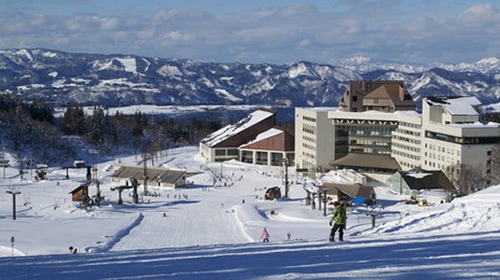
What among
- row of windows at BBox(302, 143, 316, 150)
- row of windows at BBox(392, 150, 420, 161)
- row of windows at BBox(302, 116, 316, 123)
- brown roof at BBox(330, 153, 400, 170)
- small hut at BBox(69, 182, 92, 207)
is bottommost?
small hut at BBox(69, 182, 92, 207)

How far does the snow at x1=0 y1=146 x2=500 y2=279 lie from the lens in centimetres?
888

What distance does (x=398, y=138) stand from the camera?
2130 inches

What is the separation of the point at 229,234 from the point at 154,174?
24331 millimetres

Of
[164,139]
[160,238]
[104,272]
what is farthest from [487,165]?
[164,139]

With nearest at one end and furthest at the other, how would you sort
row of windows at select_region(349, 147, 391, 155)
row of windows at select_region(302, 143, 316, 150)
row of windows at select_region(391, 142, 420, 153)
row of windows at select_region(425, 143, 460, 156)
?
1. row of windows at select_region(425, 143, 460, 156)
2. row of windows at select_region(391, 142, 420, 153)
3. row of windows at select_region(349, 147, 391, 155)
4. row of windows at select_region(302, 143, 316, 150)

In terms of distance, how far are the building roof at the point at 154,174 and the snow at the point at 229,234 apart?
1242 mm

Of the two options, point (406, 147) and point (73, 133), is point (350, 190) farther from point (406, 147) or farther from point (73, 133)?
point (73, 133)

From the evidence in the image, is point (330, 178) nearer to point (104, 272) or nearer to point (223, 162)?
point (223, 162)

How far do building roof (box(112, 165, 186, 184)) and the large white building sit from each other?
14.4 metres

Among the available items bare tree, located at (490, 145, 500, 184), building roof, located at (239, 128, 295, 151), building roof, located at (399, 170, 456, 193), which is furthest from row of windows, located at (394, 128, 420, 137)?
building roof, located at (239, 128, 295, 151)

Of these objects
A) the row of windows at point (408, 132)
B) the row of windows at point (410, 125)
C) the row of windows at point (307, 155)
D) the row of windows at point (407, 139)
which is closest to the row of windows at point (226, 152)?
the row of windows at point (307, 155)

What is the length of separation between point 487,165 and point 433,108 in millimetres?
6646

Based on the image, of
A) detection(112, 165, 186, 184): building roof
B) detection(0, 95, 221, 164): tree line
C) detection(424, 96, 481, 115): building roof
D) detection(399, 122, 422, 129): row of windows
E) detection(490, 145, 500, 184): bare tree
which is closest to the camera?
detection(490, 145, 500, 184): bare tree

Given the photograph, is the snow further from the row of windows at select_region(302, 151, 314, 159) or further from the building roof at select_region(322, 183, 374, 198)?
the row of windows at select_region(302, 151, 314, 159)
